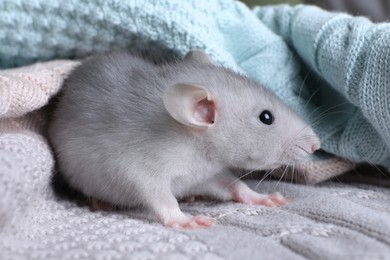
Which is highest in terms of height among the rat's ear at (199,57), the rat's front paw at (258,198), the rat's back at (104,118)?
the rat's ear at (199,57)

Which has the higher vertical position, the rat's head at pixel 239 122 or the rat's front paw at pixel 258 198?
the rat's head at pixel 239 122

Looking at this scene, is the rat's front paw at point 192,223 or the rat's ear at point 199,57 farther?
the rat's ear at point 199,57

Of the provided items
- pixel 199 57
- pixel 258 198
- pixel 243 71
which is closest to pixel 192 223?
pixel 258 198

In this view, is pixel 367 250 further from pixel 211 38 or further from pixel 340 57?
pixel 211 38

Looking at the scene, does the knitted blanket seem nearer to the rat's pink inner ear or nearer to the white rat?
the white rat

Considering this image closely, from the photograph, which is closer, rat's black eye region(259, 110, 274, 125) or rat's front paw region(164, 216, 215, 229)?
rat's front paw region(164, 216, 215, 229)

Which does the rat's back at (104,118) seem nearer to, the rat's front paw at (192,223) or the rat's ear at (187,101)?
the rat's ear at (187,101)

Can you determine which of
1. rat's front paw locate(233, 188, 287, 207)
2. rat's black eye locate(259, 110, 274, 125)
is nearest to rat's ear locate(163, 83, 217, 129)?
rat's black eye locate(259, 110, 274, 125)

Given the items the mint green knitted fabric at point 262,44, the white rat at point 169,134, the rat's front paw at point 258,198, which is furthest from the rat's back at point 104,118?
the rat's front paw at point 258,198
